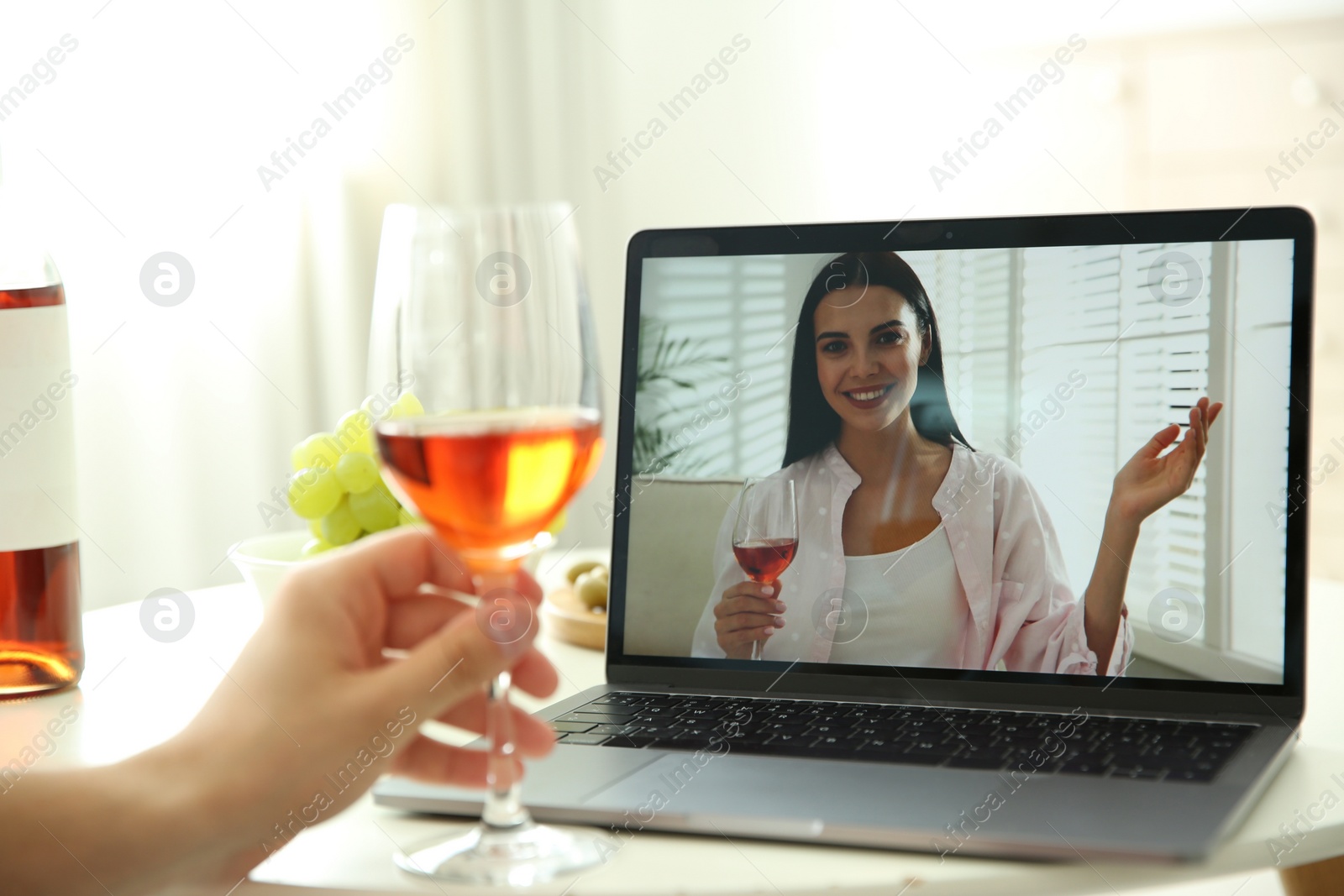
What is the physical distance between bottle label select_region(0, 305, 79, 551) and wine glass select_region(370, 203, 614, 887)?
479 mm

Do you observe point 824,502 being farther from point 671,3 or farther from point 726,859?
point 671,3

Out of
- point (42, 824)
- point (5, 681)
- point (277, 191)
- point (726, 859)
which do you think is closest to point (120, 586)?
point (277, 191)

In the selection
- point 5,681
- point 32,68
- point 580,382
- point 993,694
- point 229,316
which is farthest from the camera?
point 229,316

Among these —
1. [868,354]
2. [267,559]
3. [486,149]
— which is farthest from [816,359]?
[486,149]

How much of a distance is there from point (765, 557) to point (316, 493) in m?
0.42

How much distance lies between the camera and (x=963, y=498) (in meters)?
0.86

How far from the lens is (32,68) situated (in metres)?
2.11

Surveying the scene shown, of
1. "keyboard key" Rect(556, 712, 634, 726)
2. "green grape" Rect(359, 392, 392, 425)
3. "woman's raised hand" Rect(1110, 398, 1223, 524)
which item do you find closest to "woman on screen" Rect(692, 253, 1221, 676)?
"woman's raised hand" Rect(1110, 398, 1223, 524)

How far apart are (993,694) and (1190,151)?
6.73ft

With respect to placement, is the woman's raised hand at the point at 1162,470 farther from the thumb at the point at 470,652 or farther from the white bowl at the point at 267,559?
the white bowl at the point at 267,559

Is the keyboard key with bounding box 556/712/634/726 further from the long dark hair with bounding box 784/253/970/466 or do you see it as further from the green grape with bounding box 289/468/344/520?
the green grape with bounding box 289/468/344/520

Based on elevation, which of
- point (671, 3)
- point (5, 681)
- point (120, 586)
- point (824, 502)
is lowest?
point (120, 586)

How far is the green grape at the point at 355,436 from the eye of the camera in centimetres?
108

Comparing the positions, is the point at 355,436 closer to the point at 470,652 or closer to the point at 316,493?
the point at 316,493
